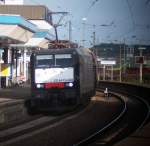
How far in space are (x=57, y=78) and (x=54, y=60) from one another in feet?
3.41

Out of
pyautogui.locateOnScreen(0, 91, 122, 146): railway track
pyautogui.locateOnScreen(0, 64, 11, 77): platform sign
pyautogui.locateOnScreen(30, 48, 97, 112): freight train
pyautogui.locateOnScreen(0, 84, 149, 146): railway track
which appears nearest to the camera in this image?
pyautogui.locateOnScreen(0, 84, 149, 146): railway track

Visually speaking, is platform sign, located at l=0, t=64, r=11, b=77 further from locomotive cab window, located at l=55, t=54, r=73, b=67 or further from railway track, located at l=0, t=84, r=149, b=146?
railway track, located at l=0, t=84, r=149, b=146

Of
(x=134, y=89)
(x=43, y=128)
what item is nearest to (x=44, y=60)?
(x=43, y=128)

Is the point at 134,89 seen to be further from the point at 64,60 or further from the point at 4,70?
the point at 64,60

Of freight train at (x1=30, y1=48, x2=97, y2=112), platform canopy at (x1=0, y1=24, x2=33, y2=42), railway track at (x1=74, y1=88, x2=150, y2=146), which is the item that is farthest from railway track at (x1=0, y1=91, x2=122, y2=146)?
platform canopy at (x1=0, y1=24, x2=33, y2=42)

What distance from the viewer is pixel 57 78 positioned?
31094 mm

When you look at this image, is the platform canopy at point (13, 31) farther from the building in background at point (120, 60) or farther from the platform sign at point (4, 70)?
the building in background at point (120, 60)

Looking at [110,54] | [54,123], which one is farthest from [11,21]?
[110,54]

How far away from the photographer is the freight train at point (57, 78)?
30.7 meters

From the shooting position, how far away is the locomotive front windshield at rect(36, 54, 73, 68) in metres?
31.3

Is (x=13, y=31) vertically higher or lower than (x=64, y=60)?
higher

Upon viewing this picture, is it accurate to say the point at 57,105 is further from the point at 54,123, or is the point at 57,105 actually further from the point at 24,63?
the point at 24,63

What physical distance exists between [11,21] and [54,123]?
34489 millimetres

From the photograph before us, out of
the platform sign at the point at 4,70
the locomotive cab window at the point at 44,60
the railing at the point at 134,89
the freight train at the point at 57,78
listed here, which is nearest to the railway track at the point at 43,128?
the freight train at the point at 57,78
